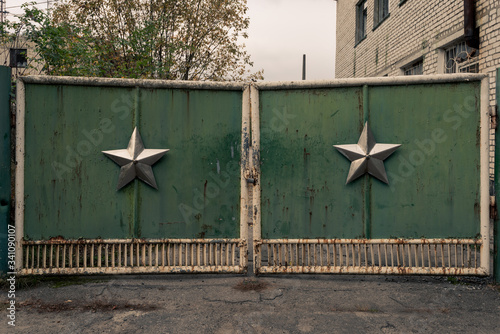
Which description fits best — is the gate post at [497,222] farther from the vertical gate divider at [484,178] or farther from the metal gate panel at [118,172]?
the metal gate panel at [118,172]

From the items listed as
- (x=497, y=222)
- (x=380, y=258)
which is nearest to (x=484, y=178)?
(x=497, y=222)

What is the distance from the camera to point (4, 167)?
12.0 ft

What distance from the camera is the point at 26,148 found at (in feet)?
12.2

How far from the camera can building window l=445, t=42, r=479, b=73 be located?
22.1 ft

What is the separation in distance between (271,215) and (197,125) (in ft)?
3.94

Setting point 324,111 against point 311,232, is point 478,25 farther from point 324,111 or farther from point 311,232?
point 311,232

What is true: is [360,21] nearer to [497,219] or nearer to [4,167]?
[497,219]

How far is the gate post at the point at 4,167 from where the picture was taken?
3.64 meters

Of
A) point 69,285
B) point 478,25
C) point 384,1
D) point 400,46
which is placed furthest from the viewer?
point 384,1

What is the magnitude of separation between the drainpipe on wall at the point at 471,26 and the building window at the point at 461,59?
5.5 inches

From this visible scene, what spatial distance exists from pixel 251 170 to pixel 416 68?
752 cm

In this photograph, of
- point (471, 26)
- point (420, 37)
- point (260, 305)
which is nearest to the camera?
point (260, 305)

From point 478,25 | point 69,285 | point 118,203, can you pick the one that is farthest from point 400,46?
point 69,285

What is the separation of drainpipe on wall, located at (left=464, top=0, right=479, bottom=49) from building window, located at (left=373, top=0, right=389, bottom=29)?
4.86 m
